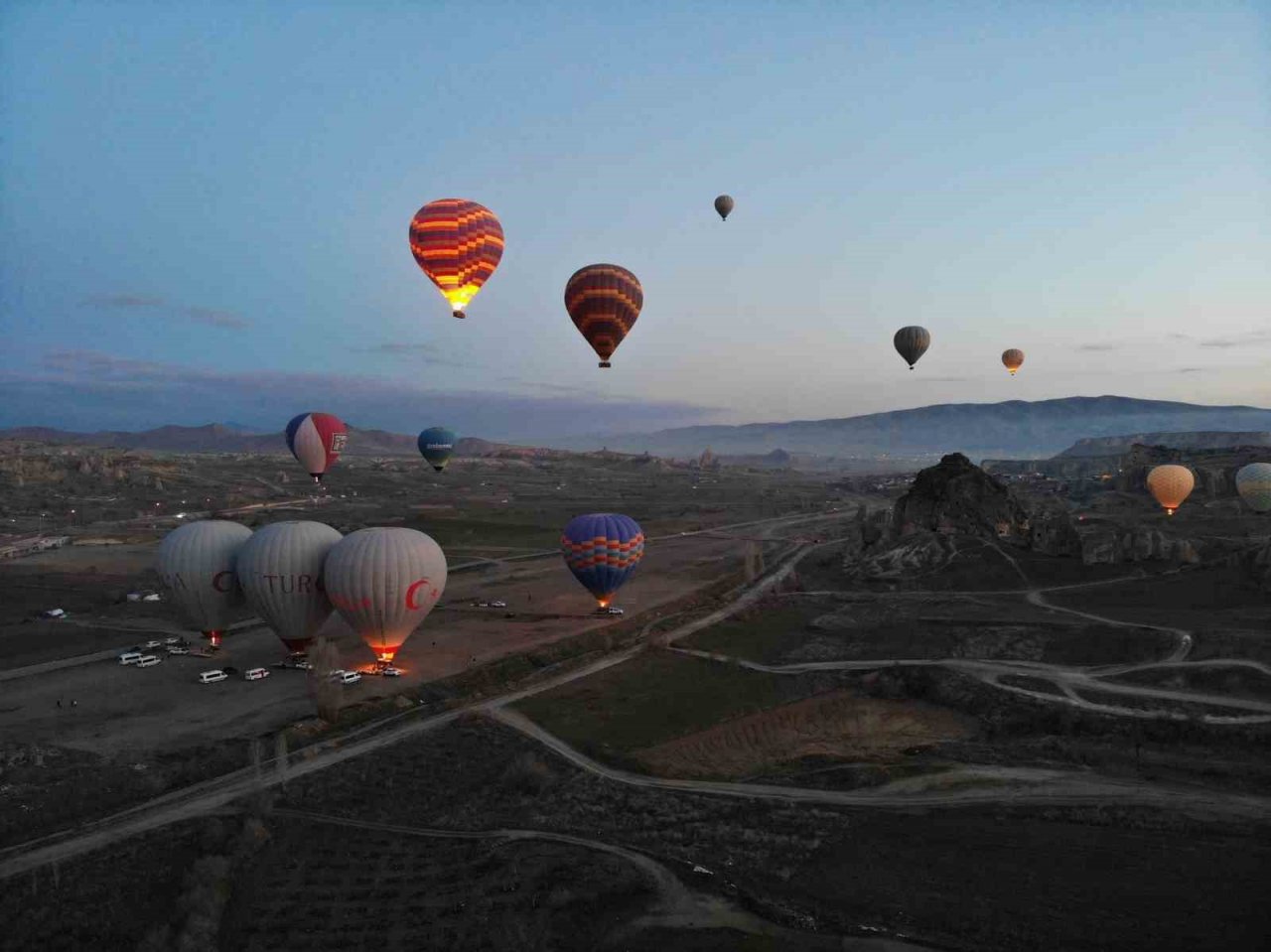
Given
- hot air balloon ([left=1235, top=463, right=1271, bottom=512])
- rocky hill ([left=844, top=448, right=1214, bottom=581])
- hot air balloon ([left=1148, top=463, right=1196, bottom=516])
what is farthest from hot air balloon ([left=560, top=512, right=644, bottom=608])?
hot air balloon ([left=1235, top=463, right=1271, bottom=512])

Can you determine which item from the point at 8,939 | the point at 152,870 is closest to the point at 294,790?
the point at 152,870

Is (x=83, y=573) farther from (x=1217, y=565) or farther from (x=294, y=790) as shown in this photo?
(x=1217, y=565)

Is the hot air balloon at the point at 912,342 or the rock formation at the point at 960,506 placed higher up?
the hot air balloon at the point at 912,342

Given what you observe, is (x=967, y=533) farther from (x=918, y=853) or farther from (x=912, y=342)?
(x=918, y=853)

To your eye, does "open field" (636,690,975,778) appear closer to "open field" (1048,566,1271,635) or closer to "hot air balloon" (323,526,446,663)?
"hot air balloon" (323,526,446,663)

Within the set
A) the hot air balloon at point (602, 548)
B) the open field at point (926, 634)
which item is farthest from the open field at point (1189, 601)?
the hot air balloon at point (602, 548)

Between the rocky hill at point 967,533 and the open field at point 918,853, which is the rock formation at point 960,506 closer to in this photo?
the rocky hill at point 967,533
